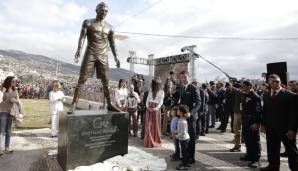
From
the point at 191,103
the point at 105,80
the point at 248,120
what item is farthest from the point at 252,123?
the point at 105,80

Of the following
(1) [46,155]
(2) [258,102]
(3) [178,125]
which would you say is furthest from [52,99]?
(2) [258,102]

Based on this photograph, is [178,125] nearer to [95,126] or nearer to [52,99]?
[95,126]

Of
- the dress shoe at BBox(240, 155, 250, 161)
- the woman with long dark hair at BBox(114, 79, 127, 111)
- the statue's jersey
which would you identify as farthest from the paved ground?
the statue's jersey

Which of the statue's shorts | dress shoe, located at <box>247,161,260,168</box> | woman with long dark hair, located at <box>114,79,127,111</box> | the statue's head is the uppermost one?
the statue's head

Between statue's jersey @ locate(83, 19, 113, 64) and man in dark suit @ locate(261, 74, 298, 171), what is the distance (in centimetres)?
350

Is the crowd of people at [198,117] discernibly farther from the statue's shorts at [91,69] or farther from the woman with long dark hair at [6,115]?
the statue's shorts at [91,69]

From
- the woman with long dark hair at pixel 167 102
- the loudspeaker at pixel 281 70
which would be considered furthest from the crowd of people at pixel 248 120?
the loudspeaker at pixel 281 70

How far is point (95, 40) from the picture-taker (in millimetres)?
6023

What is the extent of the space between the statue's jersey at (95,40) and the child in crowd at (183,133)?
203 cm

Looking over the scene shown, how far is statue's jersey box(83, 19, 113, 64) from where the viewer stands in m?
5.99

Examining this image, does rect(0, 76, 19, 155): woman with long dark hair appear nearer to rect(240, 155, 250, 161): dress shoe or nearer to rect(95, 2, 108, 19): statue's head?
rect(95, 2, 108, 19): statue's head

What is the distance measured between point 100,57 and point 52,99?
3239 millimetres

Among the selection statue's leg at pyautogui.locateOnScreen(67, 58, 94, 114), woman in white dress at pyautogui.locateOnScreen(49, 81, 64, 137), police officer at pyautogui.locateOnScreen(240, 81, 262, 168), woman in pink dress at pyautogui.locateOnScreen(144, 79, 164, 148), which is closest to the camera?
police officer at pyautogui.locateOnScreen(240, 81, 262, 168)

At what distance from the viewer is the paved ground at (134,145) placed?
5500 millimetres
